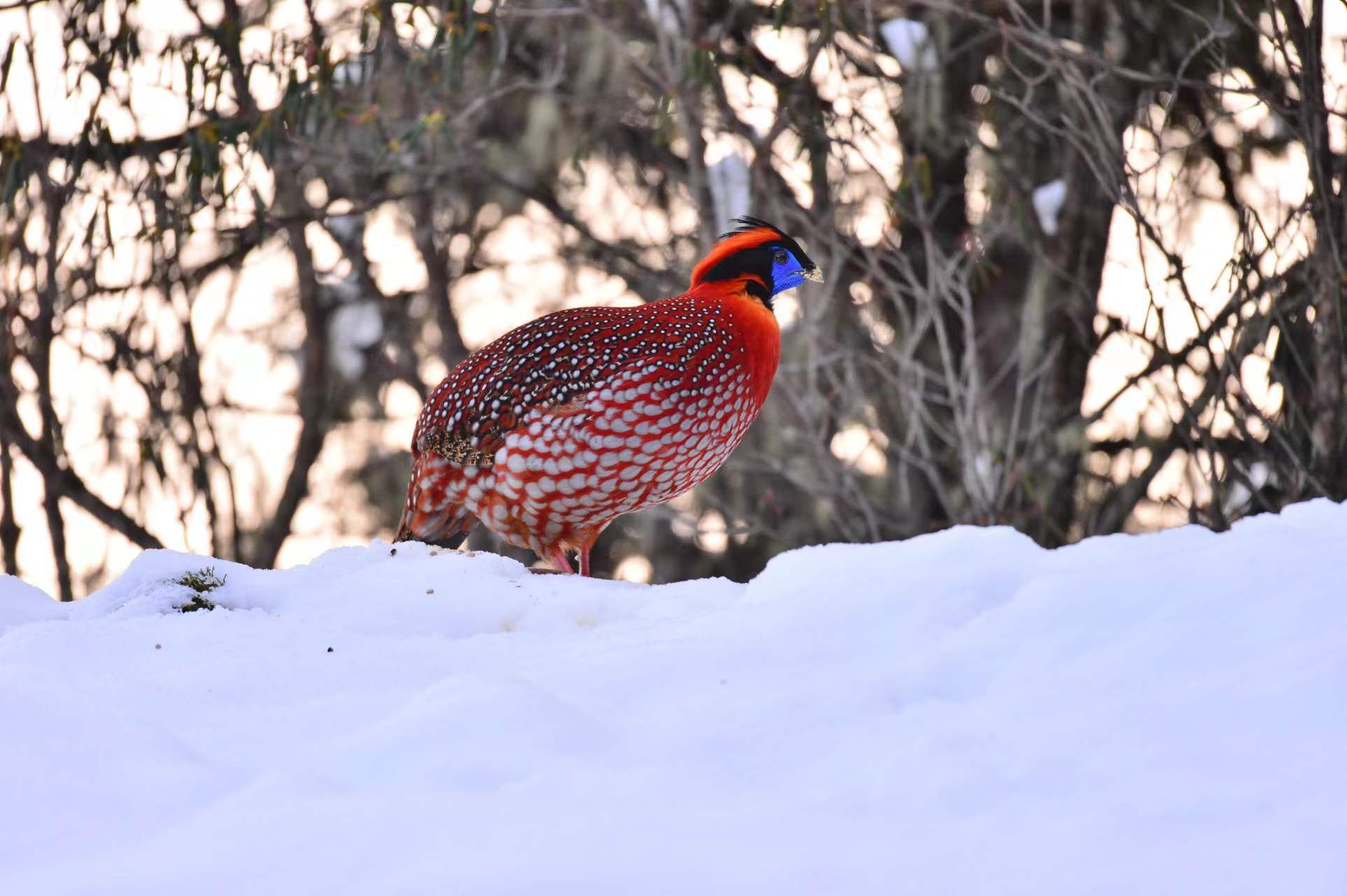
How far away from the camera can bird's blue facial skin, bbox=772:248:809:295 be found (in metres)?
5.30

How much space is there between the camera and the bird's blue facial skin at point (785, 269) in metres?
5.30

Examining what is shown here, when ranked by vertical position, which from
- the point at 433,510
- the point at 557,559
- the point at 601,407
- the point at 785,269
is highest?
the point at 785,269

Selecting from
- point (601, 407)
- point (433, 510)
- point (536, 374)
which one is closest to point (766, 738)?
point (601, 407)

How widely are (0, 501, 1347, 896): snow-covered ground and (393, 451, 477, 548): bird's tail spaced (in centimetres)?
165

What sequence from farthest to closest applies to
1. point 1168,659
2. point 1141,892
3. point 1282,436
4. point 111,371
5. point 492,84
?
point 111,371 < point 492,84 < point 1282,436 < point 1168,659 < point 1141,892

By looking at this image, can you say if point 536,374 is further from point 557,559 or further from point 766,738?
point 766,738

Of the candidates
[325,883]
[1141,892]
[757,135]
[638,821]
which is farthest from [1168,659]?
[757,135]

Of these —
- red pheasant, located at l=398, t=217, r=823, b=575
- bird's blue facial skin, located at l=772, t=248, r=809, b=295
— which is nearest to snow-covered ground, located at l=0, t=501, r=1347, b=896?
red pheasant, located at l=398, t=217, r=823, b=575

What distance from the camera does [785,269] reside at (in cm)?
531

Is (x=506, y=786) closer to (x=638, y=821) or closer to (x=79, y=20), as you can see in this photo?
(x=638, y=821)

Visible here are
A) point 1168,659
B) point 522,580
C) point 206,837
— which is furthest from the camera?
point 522,580

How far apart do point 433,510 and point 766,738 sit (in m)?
2.80

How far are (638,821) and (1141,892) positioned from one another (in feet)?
2.49

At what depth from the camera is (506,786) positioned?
2.58 m
